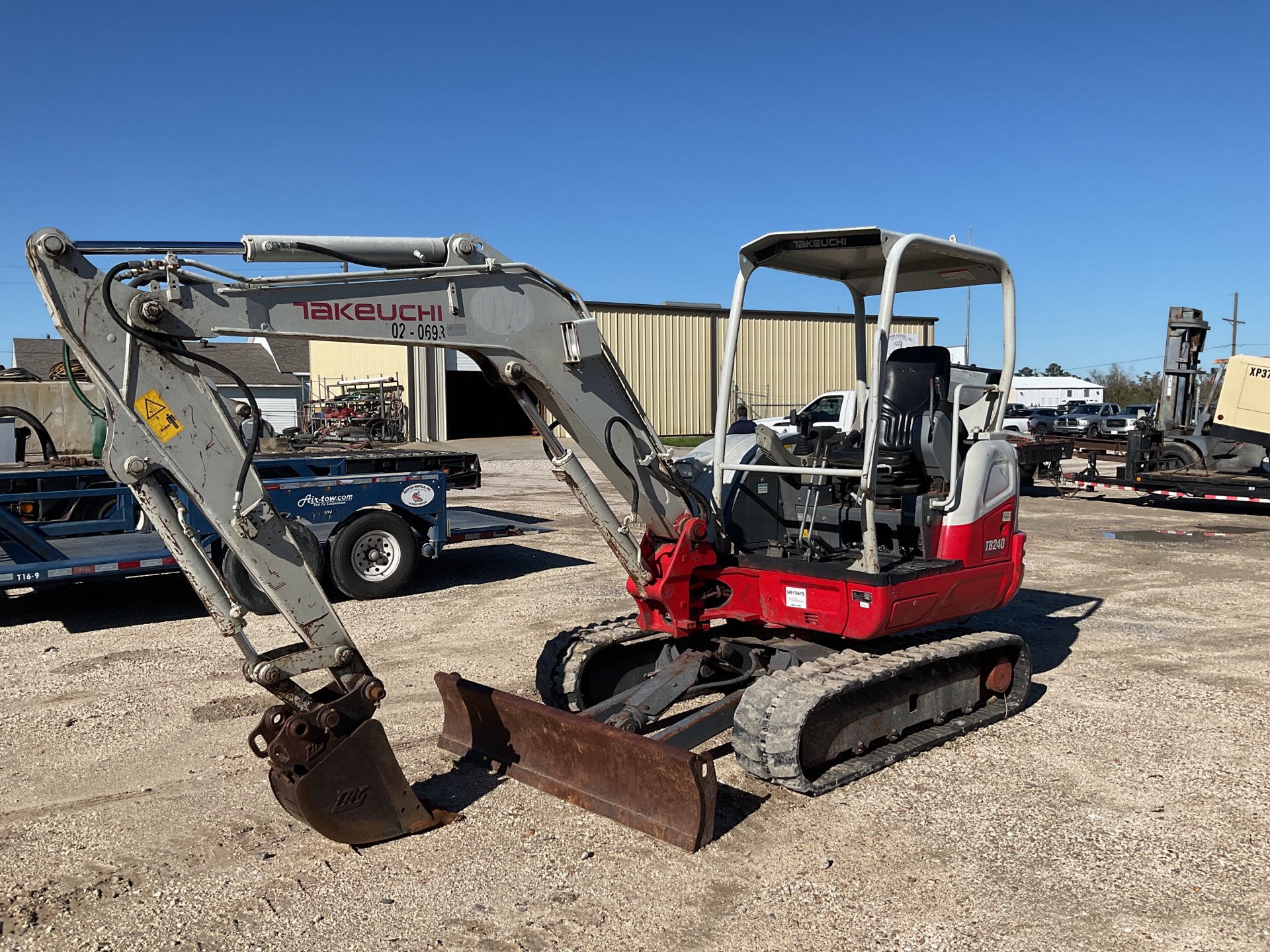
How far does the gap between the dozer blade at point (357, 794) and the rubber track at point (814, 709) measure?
1598 millimetres

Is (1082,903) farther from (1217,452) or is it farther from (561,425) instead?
(1217,452)

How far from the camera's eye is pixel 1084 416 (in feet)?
121

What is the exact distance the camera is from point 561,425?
17.8 feet

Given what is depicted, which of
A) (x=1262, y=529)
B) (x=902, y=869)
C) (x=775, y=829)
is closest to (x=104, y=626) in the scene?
(x=775, y=829)

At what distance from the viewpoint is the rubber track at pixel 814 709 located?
5086 millimetres

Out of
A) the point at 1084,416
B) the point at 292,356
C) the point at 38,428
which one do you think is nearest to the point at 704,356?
the point at 1084,416

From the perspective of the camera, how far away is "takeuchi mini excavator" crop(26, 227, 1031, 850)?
13.7 ft

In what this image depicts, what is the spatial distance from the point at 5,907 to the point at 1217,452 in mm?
19202

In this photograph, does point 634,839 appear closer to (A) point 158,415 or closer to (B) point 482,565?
(A) point 158,415

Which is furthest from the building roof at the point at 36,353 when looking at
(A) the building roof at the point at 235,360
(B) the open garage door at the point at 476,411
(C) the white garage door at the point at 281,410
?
(B) the open garage door at the point at 476,411

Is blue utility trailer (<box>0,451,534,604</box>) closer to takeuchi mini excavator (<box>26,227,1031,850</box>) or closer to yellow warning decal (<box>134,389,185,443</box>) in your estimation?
takeuchi mini excavator (<box>26,227,1031,850</box>)

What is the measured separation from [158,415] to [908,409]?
4.22 metres

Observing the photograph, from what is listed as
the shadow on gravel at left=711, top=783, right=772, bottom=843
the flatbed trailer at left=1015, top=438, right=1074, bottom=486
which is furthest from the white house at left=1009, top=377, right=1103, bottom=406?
the shadow on gravel at left=711, top=783, right=772, bottom=843

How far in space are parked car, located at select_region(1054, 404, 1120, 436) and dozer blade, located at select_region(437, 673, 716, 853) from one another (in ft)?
91.3
